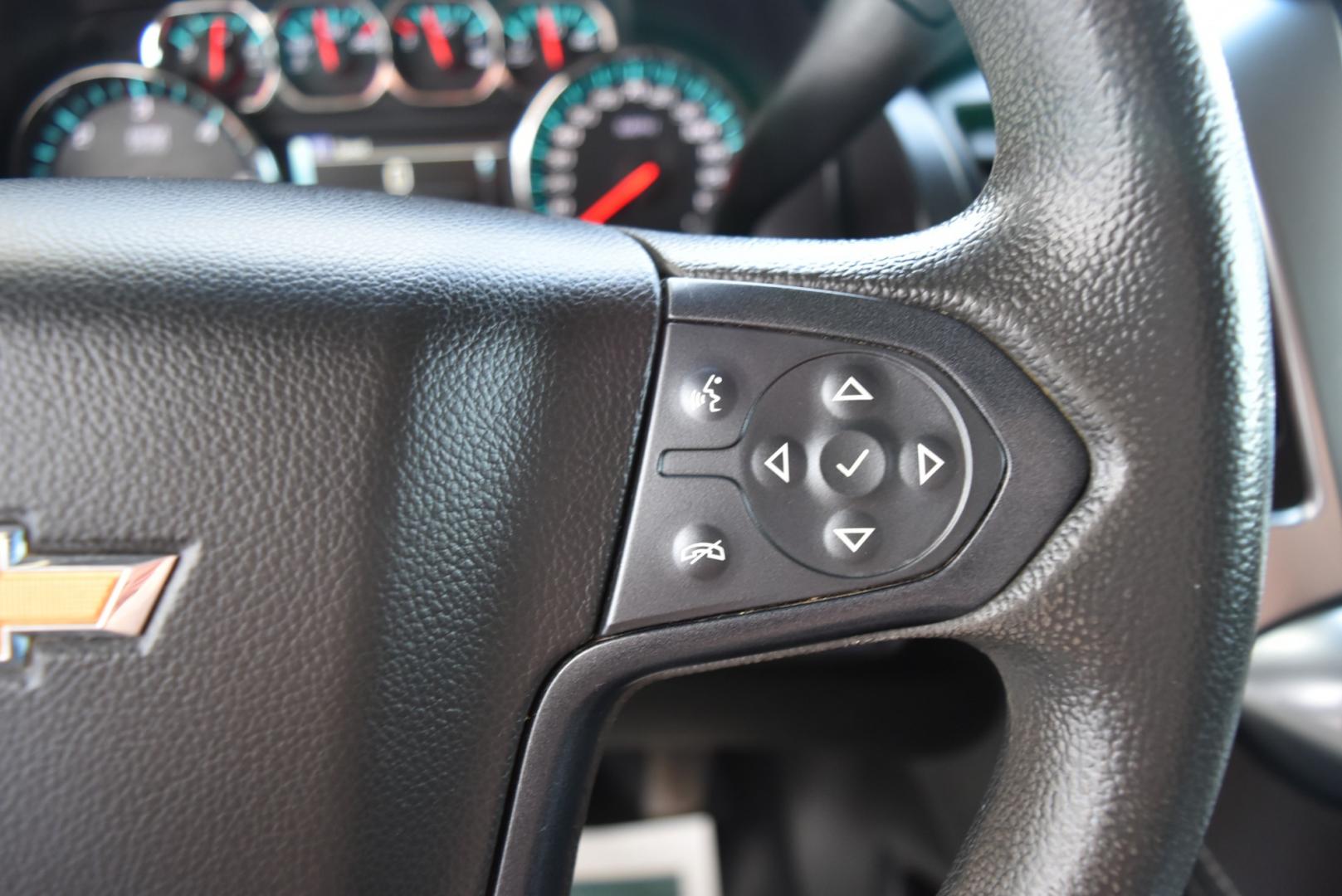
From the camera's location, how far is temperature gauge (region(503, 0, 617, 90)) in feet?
4.86

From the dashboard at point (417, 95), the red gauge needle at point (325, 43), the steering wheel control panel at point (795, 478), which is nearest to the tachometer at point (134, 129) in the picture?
the dashboard at point (417, 95)

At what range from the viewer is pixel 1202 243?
1.44 ft

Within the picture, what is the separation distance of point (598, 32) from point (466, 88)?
186mm

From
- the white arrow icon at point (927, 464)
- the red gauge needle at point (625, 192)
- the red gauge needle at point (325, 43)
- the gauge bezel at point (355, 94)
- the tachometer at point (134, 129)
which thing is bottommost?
the red gauge needle at point (625, 192)

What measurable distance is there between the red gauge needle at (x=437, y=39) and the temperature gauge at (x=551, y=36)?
0.25 ft

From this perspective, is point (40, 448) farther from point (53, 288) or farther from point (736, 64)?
point (736, 64)

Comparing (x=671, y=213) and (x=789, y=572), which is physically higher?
(x=789, y=572)

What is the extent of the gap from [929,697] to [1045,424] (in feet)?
1.72

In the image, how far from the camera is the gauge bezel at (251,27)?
1.46 metres

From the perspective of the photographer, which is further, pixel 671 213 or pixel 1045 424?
pixel 671 213

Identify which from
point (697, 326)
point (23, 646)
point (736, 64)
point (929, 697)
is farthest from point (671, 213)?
point (23, 646)

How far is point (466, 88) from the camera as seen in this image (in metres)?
1.52

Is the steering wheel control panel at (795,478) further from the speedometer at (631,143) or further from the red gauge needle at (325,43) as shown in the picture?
the red gauge needle at (325,43)

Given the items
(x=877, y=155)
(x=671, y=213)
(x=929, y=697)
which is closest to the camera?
(x=929, y=697)
